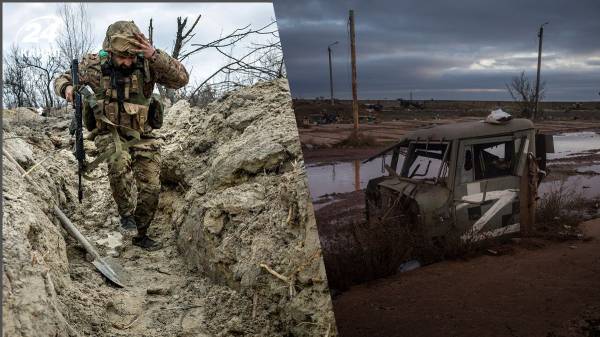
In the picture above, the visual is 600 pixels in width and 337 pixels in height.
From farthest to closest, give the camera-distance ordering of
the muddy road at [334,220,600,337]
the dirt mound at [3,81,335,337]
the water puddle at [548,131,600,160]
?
the dirt mound at [3,81,335,337] < the water puddle at [548,131,600,160] < the muddy road at [334,220,600,337]

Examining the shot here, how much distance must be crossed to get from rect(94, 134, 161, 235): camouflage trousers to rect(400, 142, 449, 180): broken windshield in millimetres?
1947

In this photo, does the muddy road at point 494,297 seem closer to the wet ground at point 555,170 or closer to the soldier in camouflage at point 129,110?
the wet ground at point 555,170

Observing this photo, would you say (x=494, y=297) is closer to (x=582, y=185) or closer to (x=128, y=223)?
(x=582, y=185)

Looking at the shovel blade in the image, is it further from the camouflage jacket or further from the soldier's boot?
the camouflage jacket

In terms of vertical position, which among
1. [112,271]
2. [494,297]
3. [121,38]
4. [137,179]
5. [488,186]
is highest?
[121,38]

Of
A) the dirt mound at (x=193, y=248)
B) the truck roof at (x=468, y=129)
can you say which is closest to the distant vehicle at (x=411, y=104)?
the truck roof at (x=468, y=129)

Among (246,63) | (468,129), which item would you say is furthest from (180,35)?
(468,129)

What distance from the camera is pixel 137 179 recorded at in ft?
9.92

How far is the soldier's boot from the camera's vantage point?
2.73m

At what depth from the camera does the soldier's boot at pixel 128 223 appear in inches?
107

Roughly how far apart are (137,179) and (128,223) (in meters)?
0.33

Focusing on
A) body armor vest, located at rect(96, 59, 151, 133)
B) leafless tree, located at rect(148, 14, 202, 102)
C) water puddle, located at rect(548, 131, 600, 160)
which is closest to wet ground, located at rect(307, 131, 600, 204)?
water puddle, located at rect(548, 131, 600, 160)

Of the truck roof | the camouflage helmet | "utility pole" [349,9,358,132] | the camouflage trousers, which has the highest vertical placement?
the camouflage helmet

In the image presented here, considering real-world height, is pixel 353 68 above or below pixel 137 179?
above
